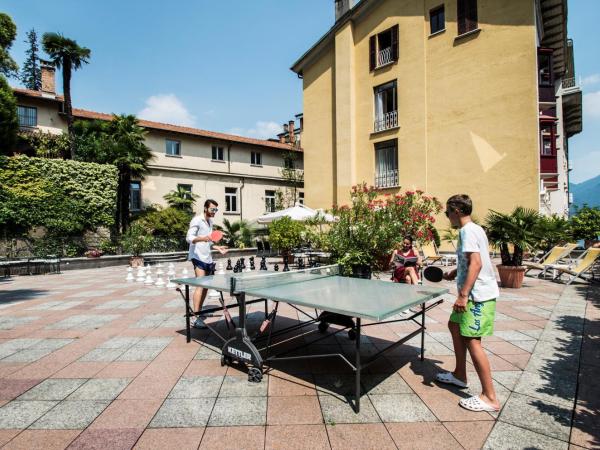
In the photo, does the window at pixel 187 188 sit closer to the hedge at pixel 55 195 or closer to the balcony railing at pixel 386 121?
the hedge at pixel 55 195

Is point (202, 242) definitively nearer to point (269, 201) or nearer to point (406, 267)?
point (406, 267)

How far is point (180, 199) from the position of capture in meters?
24.5

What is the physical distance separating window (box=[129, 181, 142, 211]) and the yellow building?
40.1 feet

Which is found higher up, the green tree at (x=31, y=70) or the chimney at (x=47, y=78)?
the green tree at (x=31, y=70)

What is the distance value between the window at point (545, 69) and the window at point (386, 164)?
819 cm

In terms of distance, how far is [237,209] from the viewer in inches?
1136

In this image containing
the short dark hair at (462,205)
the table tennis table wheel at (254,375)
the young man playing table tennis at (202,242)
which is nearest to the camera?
the short dark hair at (462,205)

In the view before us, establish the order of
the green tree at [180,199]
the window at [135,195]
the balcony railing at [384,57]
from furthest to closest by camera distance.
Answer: the green tree at [180,199] → the window at [135,195] → the balcony railing at [384,57]

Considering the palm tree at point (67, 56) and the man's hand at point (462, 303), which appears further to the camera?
the palm tree at point (67, 56)

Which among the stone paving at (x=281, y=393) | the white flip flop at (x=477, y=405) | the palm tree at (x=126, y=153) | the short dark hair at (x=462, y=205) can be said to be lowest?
the stone paving at (x=281, y=393)

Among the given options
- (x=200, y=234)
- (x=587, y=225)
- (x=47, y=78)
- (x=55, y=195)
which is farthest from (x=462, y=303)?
(x=47, y=78)

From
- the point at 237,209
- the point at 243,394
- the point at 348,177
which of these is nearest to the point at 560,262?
the point at 348,177

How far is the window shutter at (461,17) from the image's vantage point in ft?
56.4

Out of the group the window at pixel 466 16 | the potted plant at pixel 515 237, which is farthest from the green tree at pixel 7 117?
the window at pixel 466 16
